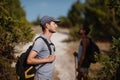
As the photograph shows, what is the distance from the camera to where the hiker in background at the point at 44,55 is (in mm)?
5785

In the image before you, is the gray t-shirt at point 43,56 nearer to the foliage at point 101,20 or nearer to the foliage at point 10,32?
the foliage at point 10,32

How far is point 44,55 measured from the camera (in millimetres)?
5918

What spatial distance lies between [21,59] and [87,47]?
3295 mm

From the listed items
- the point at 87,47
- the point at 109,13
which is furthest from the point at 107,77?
the point at 109,13

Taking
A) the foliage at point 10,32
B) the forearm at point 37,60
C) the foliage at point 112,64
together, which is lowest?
the foliage at point 112,64

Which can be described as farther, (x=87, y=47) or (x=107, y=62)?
(x=87, y=47)

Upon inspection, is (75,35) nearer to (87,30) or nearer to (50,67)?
(87,30)

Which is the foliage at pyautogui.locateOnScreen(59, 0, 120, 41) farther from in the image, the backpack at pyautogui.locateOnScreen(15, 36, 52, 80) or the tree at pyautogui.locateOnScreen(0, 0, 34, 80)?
the backpack at pyautogui.locateOnScreen(15, 36, 52, 80)

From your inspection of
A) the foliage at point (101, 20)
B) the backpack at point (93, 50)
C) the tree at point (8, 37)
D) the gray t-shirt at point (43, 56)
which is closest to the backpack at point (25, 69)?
the gray t-shirt at point (43, 56)

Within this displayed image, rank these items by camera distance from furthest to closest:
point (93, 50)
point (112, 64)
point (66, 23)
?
point (66, 23) < point (93, 50) < point (112, 64)

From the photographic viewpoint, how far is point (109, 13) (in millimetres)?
25609

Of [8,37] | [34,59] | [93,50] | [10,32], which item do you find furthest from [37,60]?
[10,32]

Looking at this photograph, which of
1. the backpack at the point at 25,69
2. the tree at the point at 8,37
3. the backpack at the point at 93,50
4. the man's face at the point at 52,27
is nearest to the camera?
the backpack at the point at 25,69

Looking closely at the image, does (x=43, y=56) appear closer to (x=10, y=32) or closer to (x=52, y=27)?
(x=52, y=27)
